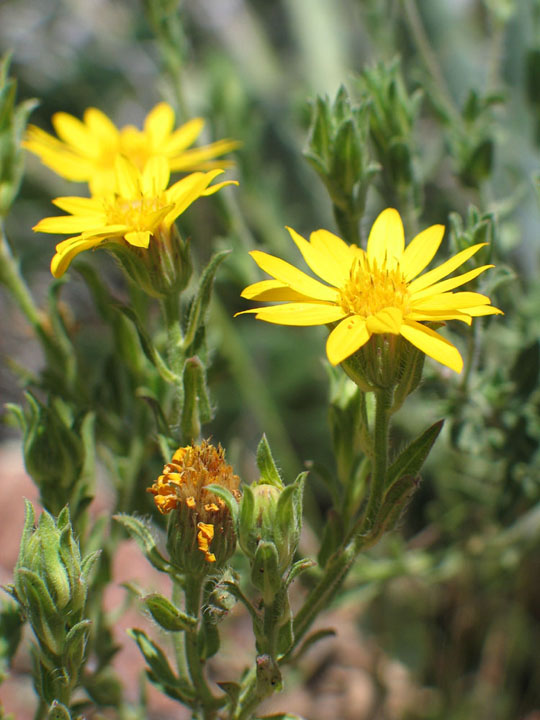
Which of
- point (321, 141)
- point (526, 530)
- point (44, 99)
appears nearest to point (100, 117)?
point (321, 141)

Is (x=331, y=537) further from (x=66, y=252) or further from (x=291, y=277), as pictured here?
(x=66, y=252)

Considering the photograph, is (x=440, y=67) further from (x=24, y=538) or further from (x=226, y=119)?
(x=24, y=538)

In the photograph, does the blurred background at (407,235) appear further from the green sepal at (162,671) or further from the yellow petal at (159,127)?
the green sepal at (162,671)

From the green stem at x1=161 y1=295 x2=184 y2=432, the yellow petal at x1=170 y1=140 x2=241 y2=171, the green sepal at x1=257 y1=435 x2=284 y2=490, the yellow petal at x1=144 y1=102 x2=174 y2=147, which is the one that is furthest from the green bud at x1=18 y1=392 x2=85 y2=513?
the yellow petal at x1=144 y1=102 x2=174 y2=147

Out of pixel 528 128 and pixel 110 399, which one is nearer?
pixel 110 399

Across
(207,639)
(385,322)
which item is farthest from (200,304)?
(207,639)

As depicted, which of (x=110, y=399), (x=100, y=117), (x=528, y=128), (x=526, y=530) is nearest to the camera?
(x=110, y=399)
